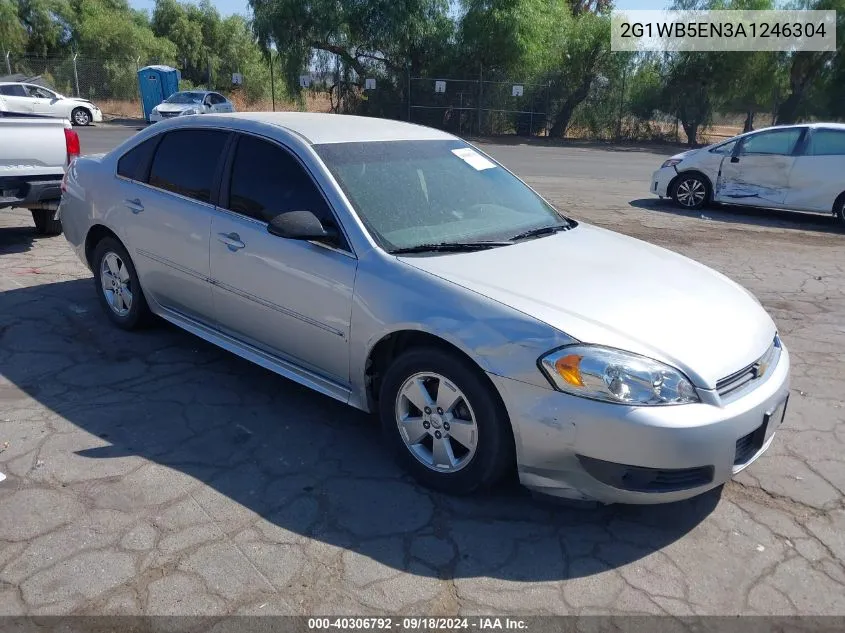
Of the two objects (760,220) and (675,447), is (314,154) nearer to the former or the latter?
(675,447)

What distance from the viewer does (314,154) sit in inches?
156

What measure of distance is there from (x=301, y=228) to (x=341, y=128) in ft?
3.39

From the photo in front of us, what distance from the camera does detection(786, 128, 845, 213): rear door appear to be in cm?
1046

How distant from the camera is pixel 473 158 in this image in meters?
4.62

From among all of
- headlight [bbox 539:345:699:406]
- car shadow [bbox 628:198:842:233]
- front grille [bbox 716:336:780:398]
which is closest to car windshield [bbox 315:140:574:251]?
headlight [bbox 539:345:699:406]

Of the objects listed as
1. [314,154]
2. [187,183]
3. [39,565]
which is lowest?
[39,565]

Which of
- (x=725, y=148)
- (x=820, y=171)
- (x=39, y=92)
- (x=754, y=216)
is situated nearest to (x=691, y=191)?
(x=725, y=148)

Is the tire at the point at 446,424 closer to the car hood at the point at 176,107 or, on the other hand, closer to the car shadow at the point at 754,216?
the car shadow at the point at 754,216

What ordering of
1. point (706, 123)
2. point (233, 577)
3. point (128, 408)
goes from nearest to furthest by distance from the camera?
point (233, 577), point (128, 408), point (706, 123)

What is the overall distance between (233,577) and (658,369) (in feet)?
6.20

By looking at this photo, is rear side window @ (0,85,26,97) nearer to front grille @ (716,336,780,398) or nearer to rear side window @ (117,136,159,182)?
rear side window @ (117,136,159,182)

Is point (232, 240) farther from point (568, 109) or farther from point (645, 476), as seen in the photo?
point (568, 109)

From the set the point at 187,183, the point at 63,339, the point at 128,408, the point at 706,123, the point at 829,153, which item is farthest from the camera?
the point at 706,123

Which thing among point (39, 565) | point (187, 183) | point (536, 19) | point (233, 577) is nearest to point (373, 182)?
point (187, 183)
